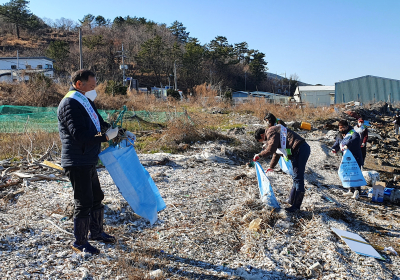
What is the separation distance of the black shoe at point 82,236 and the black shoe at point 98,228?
0.57 ft

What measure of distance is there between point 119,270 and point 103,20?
237 ft

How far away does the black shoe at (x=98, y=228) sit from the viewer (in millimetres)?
3052

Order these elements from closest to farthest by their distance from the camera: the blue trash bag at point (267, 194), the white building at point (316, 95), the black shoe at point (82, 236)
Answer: the black shoe at point (82, 236), the blue trash bag at point (267, 194), the white building at point (316, 95)

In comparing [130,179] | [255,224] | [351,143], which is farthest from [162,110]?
[130,179]

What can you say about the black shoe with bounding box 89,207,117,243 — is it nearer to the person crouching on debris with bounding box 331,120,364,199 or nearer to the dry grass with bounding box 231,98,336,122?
the person crouching on debris with bounding box 331,120,364,199

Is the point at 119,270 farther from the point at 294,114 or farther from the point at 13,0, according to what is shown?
the point at 13,0

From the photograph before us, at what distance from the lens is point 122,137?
321 cm

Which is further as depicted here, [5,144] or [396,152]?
[396,152]

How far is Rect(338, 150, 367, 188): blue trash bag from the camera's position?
5.64 meters

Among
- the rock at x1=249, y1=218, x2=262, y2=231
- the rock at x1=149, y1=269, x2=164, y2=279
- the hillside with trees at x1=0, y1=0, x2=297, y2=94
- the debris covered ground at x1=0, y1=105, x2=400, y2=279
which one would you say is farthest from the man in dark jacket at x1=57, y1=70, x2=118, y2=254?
the hillside with trees at x1=0, y1=0, x2=297, y2=94

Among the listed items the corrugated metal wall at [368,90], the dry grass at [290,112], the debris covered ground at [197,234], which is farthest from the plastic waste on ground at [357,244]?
the corrugated metal wall at [368,90]

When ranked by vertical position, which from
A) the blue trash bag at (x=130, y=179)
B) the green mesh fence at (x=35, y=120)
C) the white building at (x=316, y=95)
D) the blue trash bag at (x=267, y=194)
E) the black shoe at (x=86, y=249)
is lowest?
the black shoe at (x=86, y=249)

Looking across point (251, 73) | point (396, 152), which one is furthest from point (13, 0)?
point (396, 152)

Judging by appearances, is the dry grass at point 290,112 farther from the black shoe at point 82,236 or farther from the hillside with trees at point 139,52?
the hillside with trees at point 139,52
